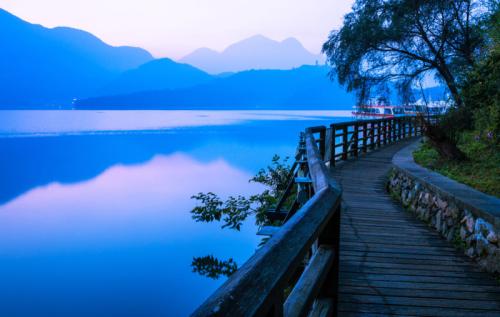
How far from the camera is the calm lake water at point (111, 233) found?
52.9 feet

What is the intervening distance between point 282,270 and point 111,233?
2380 centimetres

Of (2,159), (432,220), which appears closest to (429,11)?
(432,220)

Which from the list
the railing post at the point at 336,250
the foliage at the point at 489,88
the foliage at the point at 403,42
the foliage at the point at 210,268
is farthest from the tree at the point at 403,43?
the railing post at the point at 336,250

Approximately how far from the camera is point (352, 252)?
466cm

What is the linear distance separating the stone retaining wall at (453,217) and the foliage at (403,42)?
10854 millimetres

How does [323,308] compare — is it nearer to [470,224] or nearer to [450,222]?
[470,224]

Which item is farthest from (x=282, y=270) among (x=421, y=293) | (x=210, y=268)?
(x=210, y=268)

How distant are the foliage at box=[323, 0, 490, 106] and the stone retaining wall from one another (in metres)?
10.9

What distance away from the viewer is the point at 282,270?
1273mm

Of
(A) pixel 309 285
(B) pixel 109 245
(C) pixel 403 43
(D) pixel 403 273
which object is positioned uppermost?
(C) pixel 403 43

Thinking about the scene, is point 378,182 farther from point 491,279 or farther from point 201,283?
point 201,283

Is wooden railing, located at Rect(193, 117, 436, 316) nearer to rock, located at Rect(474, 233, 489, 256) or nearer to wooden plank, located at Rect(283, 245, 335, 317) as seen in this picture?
wooden plank, located at Rect(283, 245, 335, 317)

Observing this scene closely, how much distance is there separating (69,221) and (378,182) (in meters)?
22.4

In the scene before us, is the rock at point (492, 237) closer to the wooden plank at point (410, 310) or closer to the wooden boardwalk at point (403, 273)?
the wooden boardwalk at point (403, 273)
